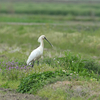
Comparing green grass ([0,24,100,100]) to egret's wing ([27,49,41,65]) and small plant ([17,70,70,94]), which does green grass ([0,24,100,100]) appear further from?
egret's wing ([27,49,41,65])

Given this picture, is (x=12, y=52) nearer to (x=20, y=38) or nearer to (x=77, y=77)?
(x=20, y=38)

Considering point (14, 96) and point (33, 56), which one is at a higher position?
point (33, 56)

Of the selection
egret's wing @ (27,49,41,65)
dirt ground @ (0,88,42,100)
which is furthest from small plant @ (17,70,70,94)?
egret's wing @ (27,49,41,65)

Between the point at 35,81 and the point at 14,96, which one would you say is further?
the point at 35,81

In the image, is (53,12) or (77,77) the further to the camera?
(53,12)

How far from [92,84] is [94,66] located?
2.96 metres

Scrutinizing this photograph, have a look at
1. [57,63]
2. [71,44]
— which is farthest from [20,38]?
[57,63]

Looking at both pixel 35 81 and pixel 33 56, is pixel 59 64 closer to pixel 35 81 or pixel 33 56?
pixel 33 56

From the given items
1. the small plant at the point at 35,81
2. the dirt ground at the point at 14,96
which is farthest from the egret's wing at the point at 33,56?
the dirt ground at the point at 14,96

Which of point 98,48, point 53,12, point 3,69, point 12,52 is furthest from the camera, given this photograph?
point 53,12

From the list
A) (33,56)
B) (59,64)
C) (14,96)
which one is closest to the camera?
(14,96)

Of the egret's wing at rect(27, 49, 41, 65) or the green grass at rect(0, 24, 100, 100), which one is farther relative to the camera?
the egret's wing at rect(27, 49, 41, 65)

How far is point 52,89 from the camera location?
26.9 feet

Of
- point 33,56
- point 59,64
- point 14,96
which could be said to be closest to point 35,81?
point 14,96
